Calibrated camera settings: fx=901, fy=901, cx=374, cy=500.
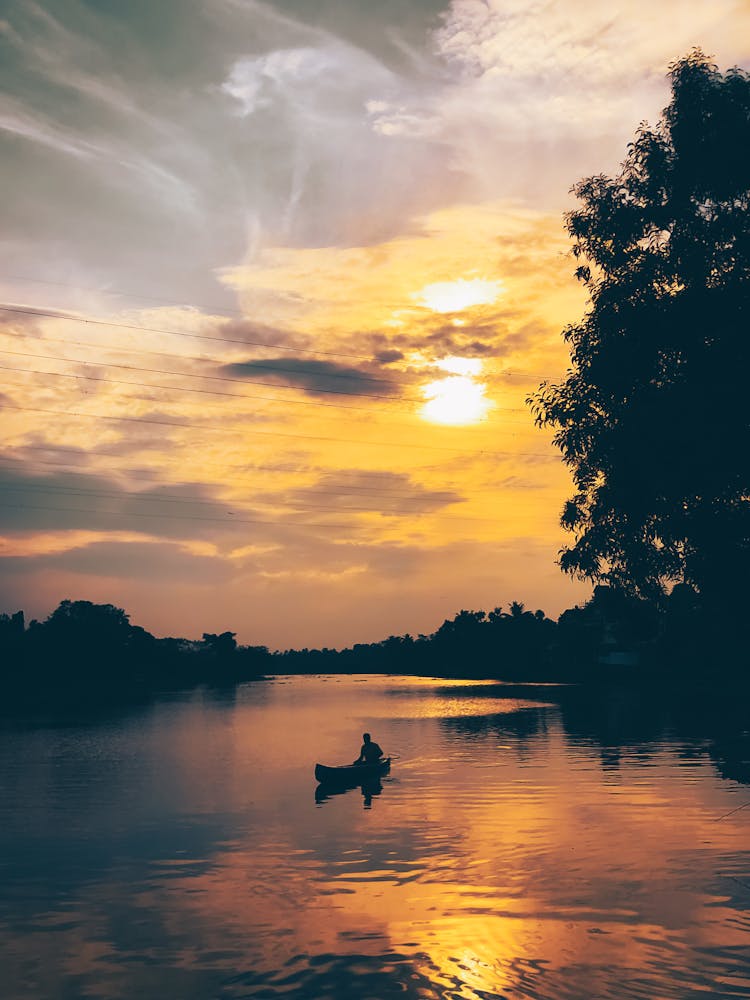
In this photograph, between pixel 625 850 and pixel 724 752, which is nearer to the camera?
pixel 625 850

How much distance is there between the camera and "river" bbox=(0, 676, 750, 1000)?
17.7m

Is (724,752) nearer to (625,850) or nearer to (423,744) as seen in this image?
(423,744)

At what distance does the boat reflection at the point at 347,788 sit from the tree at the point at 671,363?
21774 millimetres

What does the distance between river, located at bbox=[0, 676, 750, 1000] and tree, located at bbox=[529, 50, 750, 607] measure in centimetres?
958

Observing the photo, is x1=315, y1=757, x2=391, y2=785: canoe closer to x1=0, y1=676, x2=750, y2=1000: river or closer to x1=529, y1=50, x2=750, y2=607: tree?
x1=0, y1=676, x2=750, y2=1000: river

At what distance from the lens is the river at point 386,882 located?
58.1 feet

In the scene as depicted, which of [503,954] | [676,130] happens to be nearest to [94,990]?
[503,954]

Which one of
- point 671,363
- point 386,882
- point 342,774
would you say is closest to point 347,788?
point 342,774

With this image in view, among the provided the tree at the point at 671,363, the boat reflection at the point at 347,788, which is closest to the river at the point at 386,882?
the boat reflection at the point at 347,788

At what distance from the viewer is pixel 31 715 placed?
119375 mm

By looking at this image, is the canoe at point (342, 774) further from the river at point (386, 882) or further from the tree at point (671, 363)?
the tree at point (671, 363)

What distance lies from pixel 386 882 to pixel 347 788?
21.4 meters

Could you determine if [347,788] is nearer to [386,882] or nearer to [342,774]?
[342,774]

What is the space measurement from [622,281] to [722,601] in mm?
Answer: 10449
